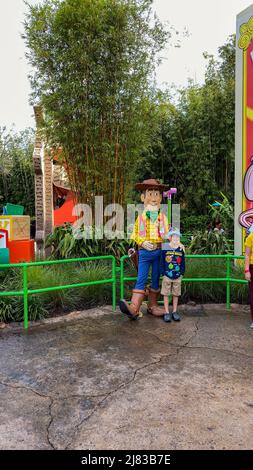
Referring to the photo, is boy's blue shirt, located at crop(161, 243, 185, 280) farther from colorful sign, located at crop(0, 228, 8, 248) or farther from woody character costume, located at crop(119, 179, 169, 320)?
colorful sign, located at crop(0, 228, 8, 248)

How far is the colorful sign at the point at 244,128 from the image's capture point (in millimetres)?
5043

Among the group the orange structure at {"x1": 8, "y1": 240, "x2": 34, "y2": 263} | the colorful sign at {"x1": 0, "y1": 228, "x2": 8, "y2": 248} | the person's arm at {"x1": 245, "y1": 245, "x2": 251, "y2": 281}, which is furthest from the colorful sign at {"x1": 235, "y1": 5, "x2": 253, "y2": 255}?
the colorful sign at {"x1": 0, "y1": 228, "x2": 8, "y2": 248}

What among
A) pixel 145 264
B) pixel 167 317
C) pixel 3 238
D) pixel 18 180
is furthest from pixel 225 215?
pixel 18 180

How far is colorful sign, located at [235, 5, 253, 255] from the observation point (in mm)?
5043

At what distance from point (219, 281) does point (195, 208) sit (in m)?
2.93

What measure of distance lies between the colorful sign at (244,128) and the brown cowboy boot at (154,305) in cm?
154

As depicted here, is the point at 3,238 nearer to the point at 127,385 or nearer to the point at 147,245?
the point at 147,245

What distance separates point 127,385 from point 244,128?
12.9 feet

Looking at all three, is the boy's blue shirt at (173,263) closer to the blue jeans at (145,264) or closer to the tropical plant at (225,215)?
the blue jeans at (145,264)

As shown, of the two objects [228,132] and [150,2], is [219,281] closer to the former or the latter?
[228,132]

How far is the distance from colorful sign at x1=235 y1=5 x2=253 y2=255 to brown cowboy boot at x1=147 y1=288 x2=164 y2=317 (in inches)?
60.8

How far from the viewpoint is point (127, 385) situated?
2.65 metres

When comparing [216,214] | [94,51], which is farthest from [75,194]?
[216,214]

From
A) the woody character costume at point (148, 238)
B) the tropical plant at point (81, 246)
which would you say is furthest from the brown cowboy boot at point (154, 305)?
the tropical plant at point (81, 246)
